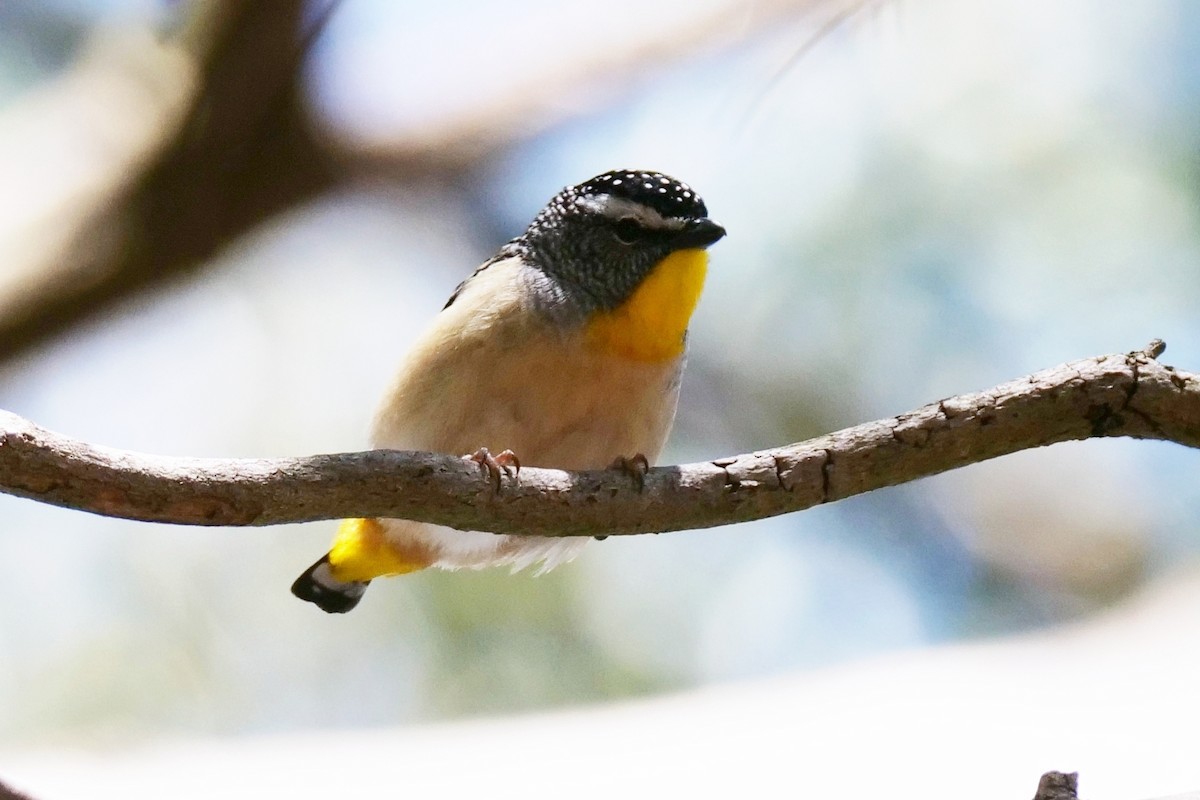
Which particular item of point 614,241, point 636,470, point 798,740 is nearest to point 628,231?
point 614,241

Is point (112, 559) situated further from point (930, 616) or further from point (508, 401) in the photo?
point (930, 616)

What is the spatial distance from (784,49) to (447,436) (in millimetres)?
1704

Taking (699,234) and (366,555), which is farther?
(366,555)

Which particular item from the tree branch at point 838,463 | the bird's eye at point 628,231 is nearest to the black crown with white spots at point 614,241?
the bird's eye at point 628,231

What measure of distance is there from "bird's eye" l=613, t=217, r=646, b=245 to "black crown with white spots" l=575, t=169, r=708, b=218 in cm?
4

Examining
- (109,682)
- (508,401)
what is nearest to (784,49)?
(508,401)

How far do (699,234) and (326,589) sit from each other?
1081mm

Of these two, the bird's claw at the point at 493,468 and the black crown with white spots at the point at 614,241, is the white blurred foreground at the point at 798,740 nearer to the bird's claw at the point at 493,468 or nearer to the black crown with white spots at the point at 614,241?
the black crown with white spots at the point at 614,241

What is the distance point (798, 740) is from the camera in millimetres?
3088

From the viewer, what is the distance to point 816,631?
10.9ft

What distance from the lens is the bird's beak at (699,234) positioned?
2037 mm

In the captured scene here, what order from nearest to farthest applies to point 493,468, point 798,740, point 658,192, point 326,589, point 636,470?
point 493,468, point 636,470, point 658,192, point 326,589, point 798,740

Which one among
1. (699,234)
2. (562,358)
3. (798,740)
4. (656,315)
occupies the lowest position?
(798,740)

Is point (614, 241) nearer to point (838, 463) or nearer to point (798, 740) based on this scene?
point (838, 463)
